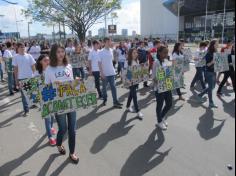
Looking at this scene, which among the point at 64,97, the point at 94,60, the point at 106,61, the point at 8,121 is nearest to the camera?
the point at 64,97

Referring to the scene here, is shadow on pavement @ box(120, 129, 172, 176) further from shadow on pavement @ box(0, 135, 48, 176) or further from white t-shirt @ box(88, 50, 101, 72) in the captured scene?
white t-shirt @ box(88, 50, 101, 72)

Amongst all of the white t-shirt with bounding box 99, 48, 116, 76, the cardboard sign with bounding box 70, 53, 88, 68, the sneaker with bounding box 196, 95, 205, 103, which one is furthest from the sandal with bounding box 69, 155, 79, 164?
the cardboard sign with bounding box 70, 53, 88, 68

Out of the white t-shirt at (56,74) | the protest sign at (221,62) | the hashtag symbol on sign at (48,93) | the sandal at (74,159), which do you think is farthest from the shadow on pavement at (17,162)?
the protest sign at (221,62)

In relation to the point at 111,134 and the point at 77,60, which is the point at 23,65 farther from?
the point at 77,60

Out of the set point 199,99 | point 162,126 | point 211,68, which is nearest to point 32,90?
point 162,126

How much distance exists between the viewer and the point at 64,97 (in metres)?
4.94

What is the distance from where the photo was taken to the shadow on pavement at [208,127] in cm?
600

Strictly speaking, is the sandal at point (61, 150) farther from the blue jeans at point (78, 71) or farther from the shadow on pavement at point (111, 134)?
the blue jeans at point (78, 71)

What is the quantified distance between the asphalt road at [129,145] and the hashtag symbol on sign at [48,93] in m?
1.10

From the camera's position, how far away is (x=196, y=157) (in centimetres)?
500

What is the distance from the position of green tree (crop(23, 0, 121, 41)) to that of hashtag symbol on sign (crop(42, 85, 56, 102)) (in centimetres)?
2997

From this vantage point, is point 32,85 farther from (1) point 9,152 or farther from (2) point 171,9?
(2) point 171,9

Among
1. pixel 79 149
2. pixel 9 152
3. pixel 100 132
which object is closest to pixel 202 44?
pixel 100 132

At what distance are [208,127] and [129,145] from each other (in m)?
1.92
